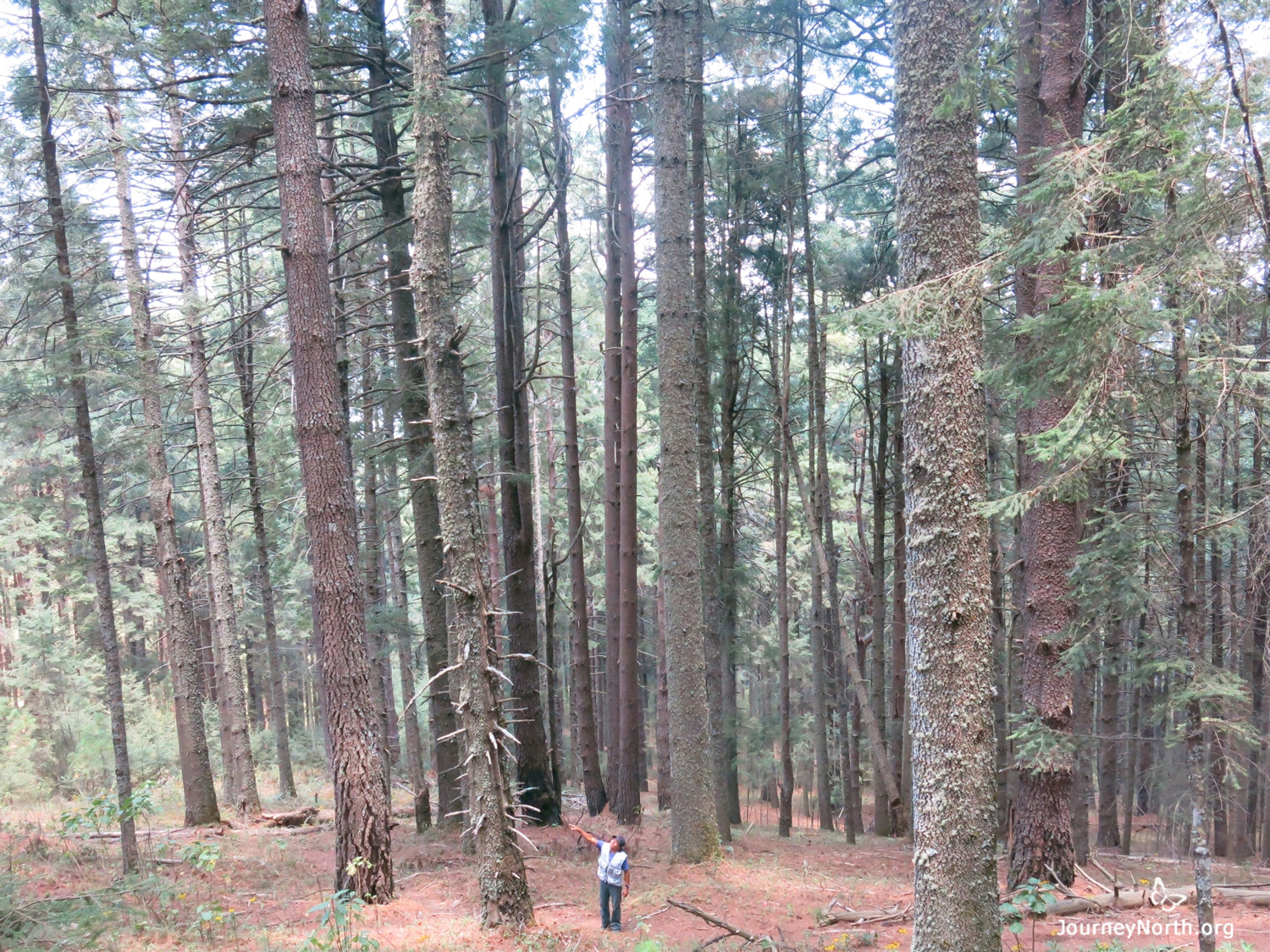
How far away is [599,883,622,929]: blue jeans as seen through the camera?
7379mm

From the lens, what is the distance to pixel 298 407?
25.1 ft

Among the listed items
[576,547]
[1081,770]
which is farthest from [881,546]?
[576,547]

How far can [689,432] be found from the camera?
962 centimetres

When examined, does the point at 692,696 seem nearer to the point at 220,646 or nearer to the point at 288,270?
the point at 288,270

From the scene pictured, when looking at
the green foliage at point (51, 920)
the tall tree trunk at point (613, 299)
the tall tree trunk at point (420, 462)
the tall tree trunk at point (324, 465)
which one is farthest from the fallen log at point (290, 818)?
the green foliage at point (51, 920)

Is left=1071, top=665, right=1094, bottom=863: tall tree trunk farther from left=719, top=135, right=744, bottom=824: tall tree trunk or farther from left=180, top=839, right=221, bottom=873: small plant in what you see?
left=180, top=839, right=221, bottom=873: small plant

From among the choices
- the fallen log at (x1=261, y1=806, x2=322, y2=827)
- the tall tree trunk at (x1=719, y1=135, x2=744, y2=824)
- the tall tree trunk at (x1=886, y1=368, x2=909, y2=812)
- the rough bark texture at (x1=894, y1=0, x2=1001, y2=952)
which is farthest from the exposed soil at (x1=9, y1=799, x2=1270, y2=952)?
the tall tree trunk at (x1=719, y1=135, x2=744, y2=824)

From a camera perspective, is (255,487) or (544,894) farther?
(255,487)

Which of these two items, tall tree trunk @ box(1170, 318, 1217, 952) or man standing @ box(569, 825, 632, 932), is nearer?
tall tree trunk @ box(1170, 318, 1217, 952)

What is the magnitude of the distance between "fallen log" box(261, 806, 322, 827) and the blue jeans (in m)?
8.51

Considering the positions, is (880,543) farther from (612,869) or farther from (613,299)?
(612,869)

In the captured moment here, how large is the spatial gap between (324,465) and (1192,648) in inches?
297

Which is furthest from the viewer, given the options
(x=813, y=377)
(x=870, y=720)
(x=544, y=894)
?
(x=813, y=377)

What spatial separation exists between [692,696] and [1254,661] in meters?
14.0
